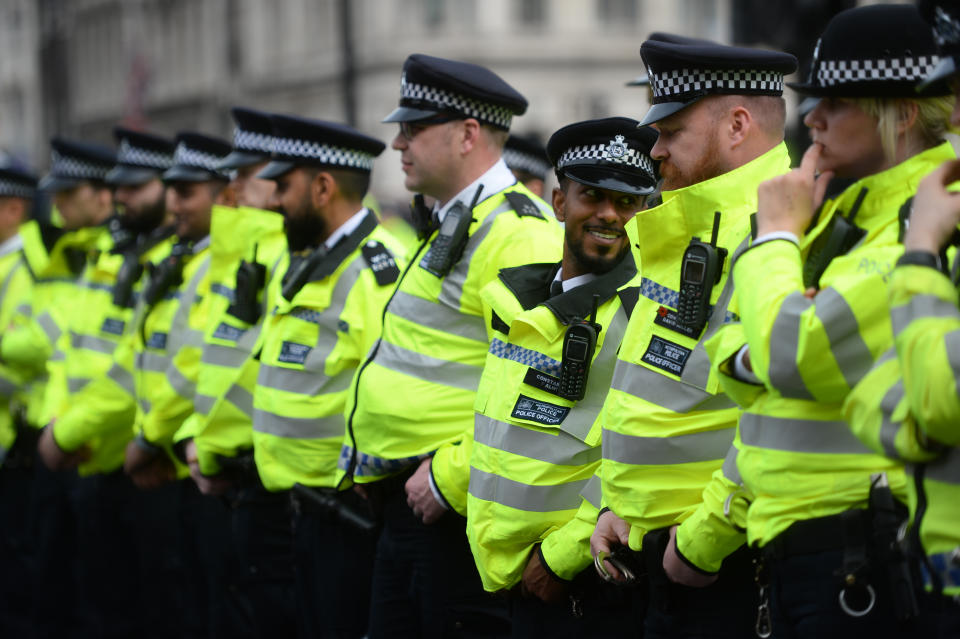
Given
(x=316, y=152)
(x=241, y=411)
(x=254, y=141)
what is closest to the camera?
(x=316, y=152)

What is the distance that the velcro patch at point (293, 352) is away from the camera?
571 cm

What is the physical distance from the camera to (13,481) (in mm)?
9211

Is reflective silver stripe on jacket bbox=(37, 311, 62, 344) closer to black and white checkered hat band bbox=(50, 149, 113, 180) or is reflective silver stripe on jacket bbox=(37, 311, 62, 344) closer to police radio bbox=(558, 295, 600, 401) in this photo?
black and white checkered hat band bbox=(50, 149, 113, 180)

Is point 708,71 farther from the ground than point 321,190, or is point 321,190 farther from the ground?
point 708,71

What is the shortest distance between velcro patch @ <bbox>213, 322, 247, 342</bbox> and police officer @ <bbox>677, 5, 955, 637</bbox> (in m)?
3.55

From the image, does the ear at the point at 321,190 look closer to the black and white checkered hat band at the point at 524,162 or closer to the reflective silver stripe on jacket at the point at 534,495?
the black and white checkered hat band at the point at 524,162

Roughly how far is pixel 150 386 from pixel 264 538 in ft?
4.47

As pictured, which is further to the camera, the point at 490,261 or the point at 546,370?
the point at 490,261

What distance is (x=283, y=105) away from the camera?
4866 cm

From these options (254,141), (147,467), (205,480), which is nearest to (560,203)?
(254,141)

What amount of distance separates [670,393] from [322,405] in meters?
2.31

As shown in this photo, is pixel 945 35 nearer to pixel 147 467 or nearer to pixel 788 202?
pixel 788 202

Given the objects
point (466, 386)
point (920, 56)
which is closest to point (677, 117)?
point (920, 56)

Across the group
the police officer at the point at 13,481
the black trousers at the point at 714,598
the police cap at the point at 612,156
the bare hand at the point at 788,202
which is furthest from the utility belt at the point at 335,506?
the police officer at the point at 13,481
